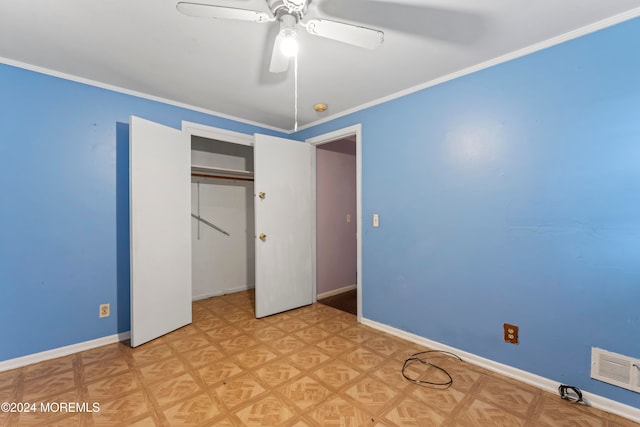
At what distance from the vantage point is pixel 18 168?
2.05 meters

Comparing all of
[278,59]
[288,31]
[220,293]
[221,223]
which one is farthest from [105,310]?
[288,31]

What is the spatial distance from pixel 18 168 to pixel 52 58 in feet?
Result: 2.78

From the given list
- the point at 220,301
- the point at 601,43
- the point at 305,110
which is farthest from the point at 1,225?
the point at 601,43

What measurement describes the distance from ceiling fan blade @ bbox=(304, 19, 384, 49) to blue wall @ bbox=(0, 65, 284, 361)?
2.09m

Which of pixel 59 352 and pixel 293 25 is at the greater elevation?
pixel 293 25

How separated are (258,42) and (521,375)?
2855 mm

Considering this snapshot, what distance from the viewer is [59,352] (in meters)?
2.20

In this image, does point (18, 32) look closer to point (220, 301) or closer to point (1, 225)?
point (1, 225)

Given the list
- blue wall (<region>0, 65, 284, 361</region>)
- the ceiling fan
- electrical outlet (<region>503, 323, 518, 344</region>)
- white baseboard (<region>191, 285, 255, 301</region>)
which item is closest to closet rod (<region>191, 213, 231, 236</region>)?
white baseboard (<region>191, 285, 255, 301</region>)

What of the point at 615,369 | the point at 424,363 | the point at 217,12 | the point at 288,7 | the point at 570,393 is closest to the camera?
the point at 217,12

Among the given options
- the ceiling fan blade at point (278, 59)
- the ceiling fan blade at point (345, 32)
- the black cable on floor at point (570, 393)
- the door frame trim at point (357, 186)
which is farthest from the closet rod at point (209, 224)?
the black cable on floor at point (570, 393)

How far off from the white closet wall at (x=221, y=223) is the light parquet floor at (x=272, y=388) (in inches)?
49.8

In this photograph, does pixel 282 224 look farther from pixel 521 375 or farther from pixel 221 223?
pixel 521 375

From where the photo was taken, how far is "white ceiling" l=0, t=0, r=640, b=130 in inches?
59.4
